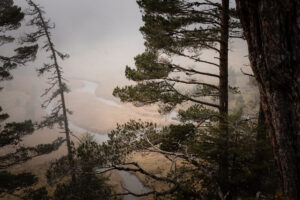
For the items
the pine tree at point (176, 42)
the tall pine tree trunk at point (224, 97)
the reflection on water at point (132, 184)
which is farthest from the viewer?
Answer: the reflection on water at point (132, 184)

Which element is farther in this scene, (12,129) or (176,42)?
(12,129)

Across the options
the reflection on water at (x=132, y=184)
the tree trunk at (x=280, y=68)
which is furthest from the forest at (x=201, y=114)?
the reflection on water at (x=132, y=184)

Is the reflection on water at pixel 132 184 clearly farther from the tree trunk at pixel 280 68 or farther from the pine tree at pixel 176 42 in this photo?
the tree trunk at pixel 280 68

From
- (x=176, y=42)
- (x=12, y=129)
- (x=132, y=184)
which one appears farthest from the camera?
(x=132, y=184)

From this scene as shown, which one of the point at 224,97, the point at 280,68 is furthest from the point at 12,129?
the point at 280,68

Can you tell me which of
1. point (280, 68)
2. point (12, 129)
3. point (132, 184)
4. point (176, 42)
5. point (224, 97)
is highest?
point (176, 42)

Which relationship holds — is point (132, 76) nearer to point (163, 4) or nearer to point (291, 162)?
point (163, 4)

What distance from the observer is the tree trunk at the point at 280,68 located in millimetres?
1585

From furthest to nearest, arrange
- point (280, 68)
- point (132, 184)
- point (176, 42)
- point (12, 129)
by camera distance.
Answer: point (132, 184)
point (12, 129)
point (176, 42)
point (280, 68)

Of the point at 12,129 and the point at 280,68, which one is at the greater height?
the point at 280,68

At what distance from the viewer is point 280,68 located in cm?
174

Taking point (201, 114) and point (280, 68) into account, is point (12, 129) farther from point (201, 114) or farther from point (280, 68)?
point (280, 68)

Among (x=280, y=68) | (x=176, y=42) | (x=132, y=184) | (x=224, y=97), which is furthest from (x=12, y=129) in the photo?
(x=132, y=184)

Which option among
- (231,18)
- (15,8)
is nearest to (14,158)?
(15,8)
